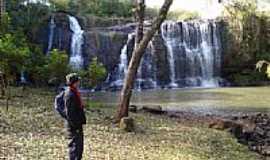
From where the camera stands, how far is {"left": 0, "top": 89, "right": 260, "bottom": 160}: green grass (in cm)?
1197

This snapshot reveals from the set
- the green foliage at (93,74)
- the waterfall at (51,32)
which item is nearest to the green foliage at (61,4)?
the waterfall at (51,32)

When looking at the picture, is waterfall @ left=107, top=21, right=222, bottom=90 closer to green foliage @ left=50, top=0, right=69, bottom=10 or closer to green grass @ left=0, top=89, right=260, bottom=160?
green foliage @ left=50, top=0, right=69, bottom=10

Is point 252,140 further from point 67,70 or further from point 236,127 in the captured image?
point 67,70

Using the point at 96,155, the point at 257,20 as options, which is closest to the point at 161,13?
the point at 96,155

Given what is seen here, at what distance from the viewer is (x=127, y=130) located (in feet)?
51.1

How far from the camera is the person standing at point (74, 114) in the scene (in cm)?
909

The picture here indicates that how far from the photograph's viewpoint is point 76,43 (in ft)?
143

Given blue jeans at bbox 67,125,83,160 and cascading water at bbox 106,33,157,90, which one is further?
cascading water at bbox 106,33,157,90

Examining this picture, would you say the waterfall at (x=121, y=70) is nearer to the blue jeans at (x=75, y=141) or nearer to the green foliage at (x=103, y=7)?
the green foliage at (x=103, y=7)

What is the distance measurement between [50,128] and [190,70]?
106 ft

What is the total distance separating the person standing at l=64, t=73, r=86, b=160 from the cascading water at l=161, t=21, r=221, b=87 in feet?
116

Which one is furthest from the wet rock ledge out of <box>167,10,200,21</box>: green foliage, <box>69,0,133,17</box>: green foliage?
<box>167,10,200,21</box>: green foliage

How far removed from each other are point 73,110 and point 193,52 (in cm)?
3906

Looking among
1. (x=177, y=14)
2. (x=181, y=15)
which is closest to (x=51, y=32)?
(x=181, y=15)
